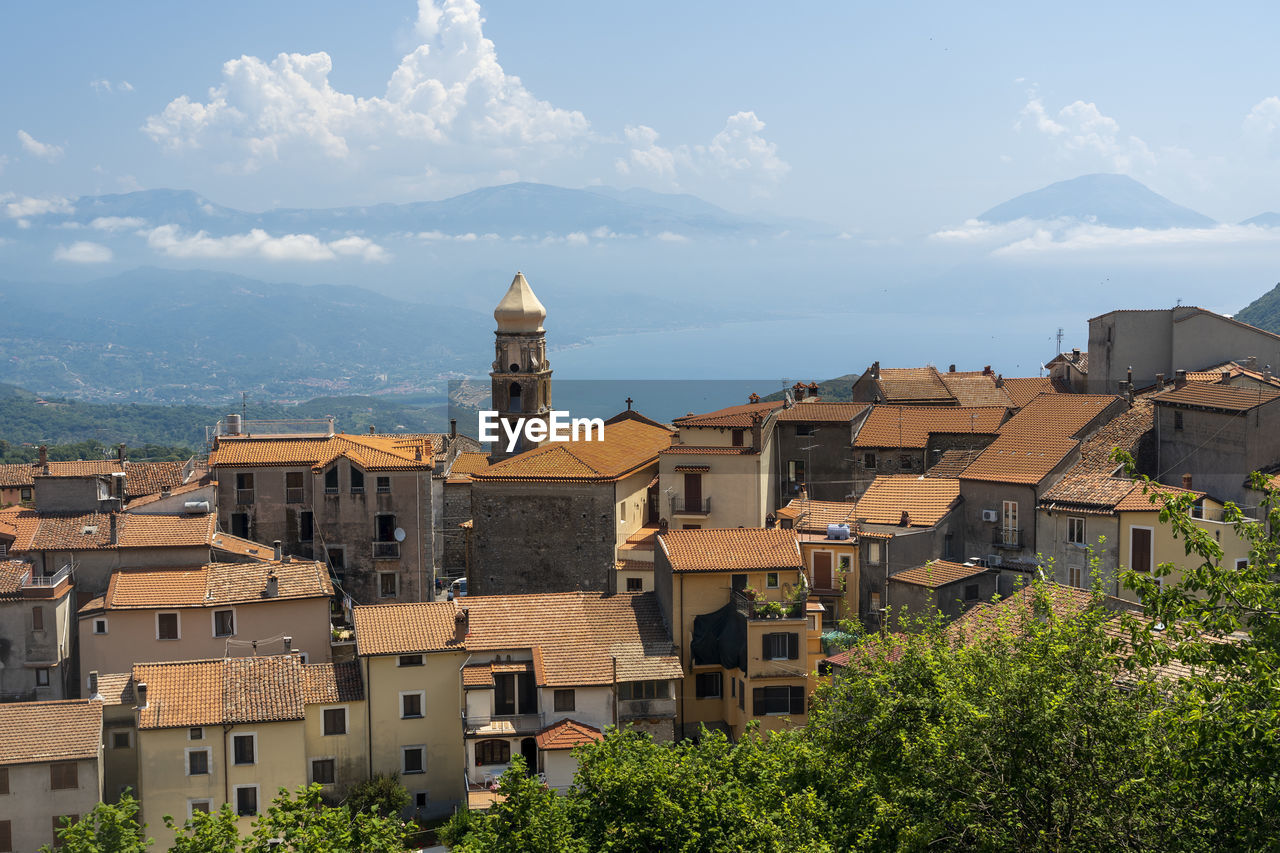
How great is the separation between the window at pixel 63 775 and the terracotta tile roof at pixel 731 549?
55.9 ft

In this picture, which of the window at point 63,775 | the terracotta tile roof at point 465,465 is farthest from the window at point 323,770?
the terracotta tile roof at point 465,465

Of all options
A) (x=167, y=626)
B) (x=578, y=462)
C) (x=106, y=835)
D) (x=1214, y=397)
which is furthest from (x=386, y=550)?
(x=1214, y=397)

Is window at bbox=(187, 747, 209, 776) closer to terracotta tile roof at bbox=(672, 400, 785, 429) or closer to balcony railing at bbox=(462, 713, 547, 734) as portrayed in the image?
balcony railing at bbox=(462, 713, 547, 734)

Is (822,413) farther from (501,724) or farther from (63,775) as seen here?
(63,775)

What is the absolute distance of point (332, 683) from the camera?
3916cm

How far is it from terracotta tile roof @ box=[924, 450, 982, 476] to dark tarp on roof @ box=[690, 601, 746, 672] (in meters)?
13.4

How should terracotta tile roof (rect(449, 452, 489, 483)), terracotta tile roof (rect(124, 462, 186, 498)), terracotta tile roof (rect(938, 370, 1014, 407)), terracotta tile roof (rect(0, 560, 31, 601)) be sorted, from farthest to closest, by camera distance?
terracotta tile roof (rect(938, 370, 1014, 407)), terracotta tile roof (rect(449, 452, 489, 483)), terracotta tile roof (rect(124, 462, 186, 498)), terracotta tile roof (rect(0, 560, 31, 601))

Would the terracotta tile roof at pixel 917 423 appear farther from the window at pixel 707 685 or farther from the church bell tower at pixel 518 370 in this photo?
the window at pixel 707 685

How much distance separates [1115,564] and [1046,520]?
3.32m

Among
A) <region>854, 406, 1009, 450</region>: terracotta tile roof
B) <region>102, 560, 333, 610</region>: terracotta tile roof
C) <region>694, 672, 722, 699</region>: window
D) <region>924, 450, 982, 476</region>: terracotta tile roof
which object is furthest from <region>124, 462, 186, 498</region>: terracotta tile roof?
<region>924, 450, 982, 476</region>: terracotta tile roof

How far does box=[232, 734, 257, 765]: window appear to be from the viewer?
36969mm

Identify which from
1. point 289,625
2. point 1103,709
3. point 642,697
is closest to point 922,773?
point 1103,709

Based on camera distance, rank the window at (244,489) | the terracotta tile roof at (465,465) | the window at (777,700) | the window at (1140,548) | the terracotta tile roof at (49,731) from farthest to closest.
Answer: the terracotta tile roof at (465,465) → the window at (244,489) → the window at (777,700) → the window at (1140,548) → the terracotta tile roof at (49,731)

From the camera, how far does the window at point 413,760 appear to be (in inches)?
1540
